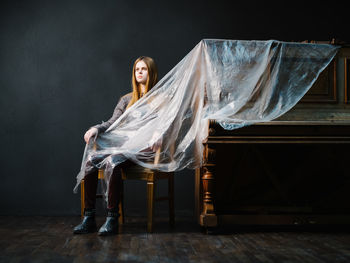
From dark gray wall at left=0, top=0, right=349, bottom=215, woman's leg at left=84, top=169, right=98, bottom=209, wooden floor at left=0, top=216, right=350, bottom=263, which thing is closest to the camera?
wooden floor at left=0, top=216, right=350, bottom=263

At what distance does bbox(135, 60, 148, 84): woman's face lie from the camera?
3.02 meters

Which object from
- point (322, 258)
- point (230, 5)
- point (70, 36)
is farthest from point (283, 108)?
point (70, 36)

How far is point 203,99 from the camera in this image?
2.77 m

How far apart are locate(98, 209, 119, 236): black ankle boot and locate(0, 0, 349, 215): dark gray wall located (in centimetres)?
94

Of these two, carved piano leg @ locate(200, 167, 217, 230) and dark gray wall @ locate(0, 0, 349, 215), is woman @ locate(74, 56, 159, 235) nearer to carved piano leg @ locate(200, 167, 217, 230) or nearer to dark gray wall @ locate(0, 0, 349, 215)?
carved piano leg @ locate(200, 167, 217, 230)

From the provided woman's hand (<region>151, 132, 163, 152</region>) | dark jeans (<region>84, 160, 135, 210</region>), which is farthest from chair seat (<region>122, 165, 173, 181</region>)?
woman's hand (<region>151, 132, 163, 152</region>)

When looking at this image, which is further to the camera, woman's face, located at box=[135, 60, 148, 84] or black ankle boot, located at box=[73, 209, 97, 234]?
woman's face, located at box=[135, 60, 148, 84]

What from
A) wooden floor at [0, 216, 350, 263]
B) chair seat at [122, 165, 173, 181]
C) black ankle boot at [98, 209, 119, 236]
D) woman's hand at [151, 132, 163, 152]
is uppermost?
woman's hand at [151, 132, 163, 152]

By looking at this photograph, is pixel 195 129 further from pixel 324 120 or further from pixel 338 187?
pixel 338 187

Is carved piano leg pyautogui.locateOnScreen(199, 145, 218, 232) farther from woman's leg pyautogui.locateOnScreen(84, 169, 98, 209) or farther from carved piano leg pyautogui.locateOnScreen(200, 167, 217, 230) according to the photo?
woman's leg pyautogui.locateOnScreen(84, 169, 98, 209)

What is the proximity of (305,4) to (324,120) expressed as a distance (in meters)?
1.35

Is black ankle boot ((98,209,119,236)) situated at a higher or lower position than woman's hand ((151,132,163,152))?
lower

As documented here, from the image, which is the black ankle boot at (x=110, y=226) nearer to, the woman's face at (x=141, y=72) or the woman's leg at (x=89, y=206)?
the woman's leg at (x=89, y=206)

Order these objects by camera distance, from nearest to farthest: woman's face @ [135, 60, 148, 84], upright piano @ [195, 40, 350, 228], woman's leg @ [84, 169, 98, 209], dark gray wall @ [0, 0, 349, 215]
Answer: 1. woman's leg @ [84, 169, 98, 209]
2. upright piano @ [195, 40, 350, 228]
3. woman's face @ [135, 60, 148, 84]
4. dark gray wall @ [0, 0, 349, 215]
